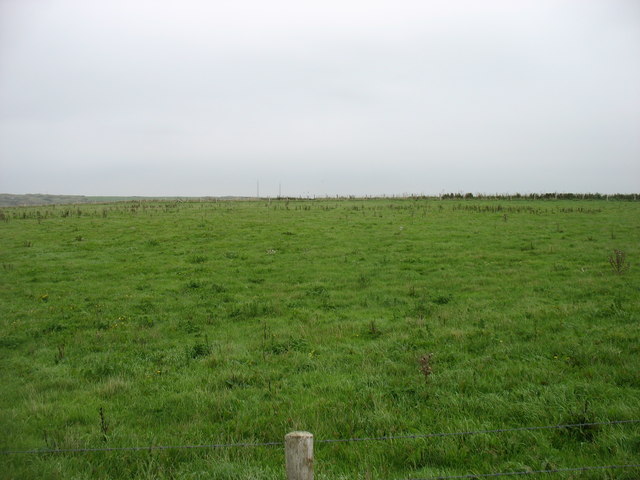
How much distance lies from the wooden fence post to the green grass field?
166 cm

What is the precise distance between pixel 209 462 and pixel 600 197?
2387 inches

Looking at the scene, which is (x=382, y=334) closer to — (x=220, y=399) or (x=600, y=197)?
(x=220, y=399)

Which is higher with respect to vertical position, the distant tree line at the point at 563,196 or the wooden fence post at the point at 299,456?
the distant tree line at the point at 563,196

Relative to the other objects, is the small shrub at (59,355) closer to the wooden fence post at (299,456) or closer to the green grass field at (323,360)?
the green grass field at (323,360)

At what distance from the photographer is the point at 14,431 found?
19.9 ft

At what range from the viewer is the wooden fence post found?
3395 mm

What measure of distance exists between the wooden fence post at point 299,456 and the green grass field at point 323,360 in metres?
1.66

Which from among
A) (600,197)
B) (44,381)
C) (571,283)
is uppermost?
(600,197)

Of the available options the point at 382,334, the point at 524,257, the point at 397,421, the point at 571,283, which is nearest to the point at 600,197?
the point at 524,257

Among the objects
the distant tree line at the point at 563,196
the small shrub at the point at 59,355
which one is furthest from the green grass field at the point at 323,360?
the distant tree line at the point at 563,196

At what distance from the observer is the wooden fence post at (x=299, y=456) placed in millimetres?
3395

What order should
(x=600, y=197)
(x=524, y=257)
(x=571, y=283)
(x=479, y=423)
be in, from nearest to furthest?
1. (x=479, y=423)
2. (x=571, y=283)
3. (x=524, y=257)
4. (x=600, y=197)

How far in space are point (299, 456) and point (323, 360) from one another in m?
5.17

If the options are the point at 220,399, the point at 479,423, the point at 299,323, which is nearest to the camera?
the point at 479,423
